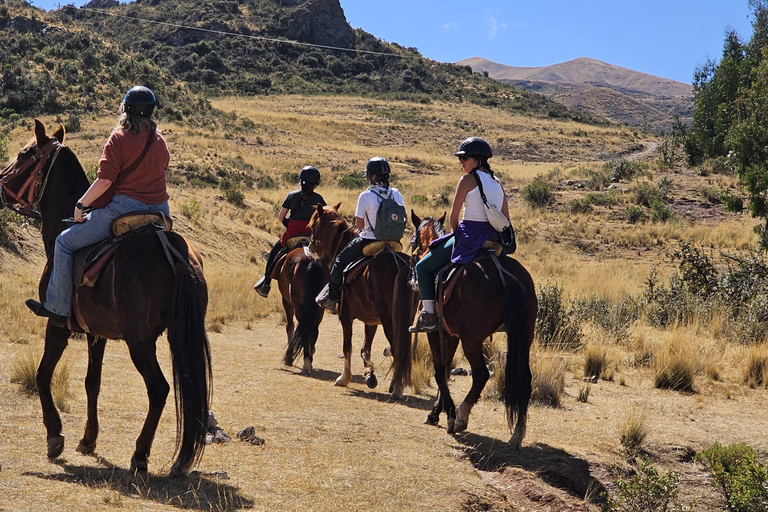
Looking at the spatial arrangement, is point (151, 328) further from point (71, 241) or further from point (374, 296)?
point (374, 296)

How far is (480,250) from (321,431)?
237 cm

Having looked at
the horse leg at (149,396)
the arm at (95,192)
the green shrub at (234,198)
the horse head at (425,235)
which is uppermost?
the arm at (95,192)

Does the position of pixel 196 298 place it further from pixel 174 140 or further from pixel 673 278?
pixel 174 140

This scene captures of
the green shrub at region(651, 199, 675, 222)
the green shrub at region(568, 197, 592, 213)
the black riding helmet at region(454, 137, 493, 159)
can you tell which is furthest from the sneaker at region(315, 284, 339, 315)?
the green shrub at region(568, 197, 592, 213)

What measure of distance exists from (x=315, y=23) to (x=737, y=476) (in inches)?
4518

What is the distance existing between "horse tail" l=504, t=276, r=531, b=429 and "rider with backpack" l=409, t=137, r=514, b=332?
2.14 feet

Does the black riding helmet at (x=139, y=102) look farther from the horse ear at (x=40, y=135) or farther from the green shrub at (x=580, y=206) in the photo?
the green shrub at (x=580, y=206)

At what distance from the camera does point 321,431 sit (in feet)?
24.2

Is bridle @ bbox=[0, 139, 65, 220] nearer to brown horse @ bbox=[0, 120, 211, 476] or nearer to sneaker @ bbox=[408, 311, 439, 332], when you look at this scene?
brown horse @ bbox=[0, 120, 211, 476]

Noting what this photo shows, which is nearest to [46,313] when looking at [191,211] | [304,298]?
[304,298]

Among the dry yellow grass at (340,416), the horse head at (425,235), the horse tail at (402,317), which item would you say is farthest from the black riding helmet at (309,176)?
the horse tail at (402,317)

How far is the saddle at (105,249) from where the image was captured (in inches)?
233

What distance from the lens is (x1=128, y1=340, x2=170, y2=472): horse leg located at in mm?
5699

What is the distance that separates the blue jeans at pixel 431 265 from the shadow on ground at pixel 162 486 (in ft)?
9.76
